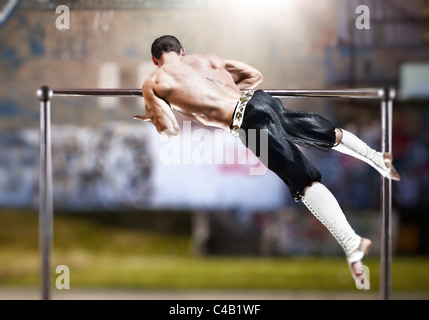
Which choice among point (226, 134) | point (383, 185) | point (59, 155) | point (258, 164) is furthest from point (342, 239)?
point (59, 155)

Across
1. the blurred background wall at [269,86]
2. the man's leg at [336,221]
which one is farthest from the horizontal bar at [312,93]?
the blurred background wall at [269,86]

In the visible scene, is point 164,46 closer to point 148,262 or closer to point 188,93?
point 188,93

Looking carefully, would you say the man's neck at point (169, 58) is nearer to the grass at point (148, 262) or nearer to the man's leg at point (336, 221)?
the man's leg at point (336, 221)

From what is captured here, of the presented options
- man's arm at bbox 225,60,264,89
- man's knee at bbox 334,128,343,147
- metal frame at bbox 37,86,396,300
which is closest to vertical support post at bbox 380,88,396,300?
metal frame at bbox 37,86,396,300

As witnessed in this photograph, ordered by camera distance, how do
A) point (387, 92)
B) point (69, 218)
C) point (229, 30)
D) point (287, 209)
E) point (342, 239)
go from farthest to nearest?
point (69, 218) < point (287, 209) < point (229, 30) < point (387, 92) < point (342, 239)

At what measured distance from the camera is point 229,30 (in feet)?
11.6

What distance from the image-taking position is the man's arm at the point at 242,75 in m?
2.17

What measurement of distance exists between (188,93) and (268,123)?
0.31 metres

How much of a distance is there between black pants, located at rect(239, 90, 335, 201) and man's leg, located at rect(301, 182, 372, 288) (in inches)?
1.4

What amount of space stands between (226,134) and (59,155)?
2.32m

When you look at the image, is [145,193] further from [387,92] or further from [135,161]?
[387,92]

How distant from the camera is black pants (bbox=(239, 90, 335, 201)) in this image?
197 cm

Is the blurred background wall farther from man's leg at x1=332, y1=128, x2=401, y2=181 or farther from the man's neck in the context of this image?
man's leg at x1=332, y1=128, x2=401, y2=181

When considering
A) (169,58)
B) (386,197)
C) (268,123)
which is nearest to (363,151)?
(386,197)
